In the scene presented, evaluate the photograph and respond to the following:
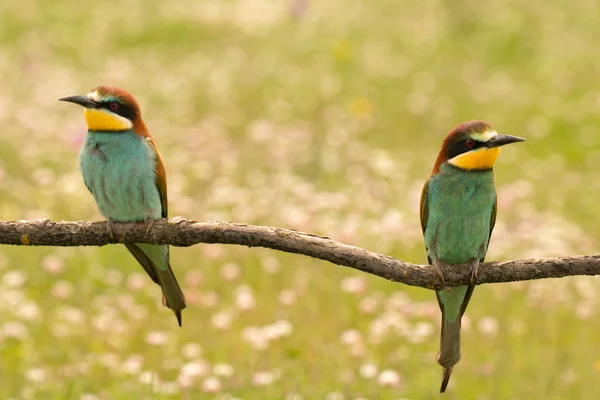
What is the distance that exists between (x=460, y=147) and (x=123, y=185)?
1463 mm

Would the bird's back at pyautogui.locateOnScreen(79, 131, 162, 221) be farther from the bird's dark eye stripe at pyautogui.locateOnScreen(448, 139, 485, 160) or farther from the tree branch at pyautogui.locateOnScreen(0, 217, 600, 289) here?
the bird's dark eye stripe at pyautogui.locateOnScreen(448, 139, 485, 160)

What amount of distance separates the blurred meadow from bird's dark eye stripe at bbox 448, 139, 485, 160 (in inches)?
39.8

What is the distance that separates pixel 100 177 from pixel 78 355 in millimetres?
1194

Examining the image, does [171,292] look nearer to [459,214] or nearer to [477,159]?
[459,214]

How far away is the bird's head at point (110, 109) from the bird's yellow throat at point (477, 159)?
1409mm

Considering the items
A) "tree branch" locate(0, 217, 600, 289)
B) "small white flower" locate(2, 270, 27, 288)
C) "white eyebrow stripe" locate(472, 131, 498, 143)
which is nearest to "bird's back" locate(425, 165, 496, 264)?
"white eyebrow stripe" locate(472, 131, 498, 143)

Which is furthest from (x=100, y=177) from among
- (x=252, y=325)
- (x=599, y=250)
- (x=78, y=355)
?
(x=599, y=250)

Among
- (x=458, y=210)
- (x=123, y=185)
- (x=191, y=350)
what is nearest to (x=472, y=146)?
(x=458, y=210)

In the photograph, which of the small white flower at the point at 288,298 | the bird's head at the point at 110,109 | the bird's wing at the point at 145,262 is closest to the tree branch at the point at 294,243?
the bird's wing at the point at 145,262

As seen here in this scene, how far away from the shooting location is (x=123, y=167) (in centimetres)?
379

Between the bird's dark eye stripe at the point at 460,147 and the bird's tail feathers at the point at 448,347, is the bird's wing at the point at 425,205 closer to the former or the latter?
the bird's dark eye stripe at the point at 460,147

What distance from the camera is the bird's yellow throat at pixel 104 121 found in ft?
12.3

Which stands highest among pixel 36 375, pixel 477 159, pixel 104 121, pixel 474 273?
pixel 104 121

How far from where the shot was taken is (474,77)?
11.8 metres
